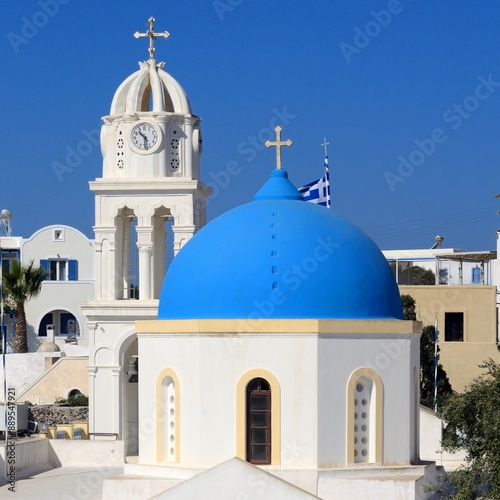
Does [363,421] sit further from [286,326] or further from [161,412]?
[161,412]

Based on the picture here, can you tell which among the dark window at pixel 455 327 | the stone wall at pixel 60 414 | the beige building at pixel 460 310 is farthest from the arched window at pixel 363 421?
the dark window at pixel 455 327

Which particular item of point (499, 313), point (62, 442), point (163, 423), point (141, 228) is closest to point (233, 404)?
point (163, 423)

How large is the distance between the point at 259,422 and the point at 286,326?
1.30m

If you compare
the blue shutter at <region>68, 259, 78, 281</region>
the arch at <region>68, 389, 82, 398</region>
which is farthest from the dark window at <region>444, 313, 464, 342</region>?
the blue shutter at <region>68, 259, 78, 281</region>

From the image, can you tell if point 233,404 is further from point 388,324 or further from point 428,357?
point 428,357

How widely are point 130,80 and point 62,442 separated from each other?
859 cm

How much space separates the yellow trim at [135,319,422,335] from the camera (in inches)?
725

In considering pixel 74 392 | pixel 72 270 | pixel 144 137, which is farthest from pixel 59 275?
pixel 144 137

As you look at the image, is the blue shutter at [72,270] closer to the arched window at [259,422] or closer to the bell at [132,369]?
the bell at [132,369]

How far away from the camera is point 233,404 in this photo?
60.7 feet

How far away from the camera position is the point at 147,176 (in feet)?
102

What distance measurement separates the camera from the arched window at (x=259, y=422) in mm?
18484

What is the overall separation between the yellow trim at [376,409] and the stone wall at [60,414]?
18.0m

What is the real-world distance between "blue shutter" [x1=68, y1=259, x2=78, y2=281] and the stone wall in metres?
14.8
